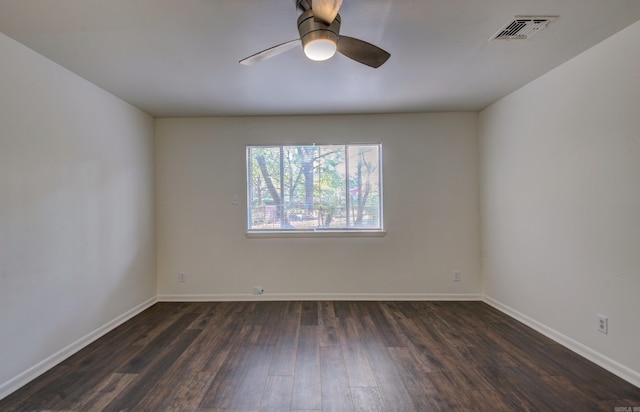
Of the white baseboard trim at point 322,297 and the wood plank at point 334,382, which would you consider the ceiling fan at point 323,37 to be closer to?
the wood plank at point 334,382

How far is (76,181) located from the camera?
2.47 metres

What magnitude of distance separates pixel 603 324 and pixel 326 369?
206 centimetres

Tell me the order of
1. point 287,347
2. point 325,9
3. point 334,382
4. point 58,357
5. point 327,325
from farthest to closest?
point 327,325, point 287,347, point 58,357, point 334,382, point 325,9

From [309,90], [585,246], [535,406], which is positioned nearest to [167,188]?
[309,90]

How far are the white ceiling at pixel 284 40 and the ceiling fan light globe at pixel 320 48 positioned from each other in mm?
Result: 298

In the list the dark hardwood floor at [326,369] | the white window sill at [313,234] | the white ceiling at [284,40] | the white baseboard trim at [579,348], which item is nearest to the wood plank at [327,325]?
the dark hardwood floor at [326,369]

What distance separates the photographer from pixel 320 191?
3660 mm

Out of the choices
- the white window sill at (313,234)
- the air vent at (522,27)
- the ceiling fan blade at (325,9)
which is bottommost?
the white window sill at (313,234)

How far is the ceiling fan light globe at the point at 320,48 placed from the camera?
1516 millimetres

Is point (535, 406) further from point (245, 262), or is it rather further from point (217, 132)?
point (217, 132)

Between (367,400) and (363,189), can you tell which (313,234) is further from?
(367,400)

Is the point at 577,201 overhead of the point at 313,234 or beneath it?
overhead

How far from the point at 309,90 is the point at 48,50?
Answer: 2.01 meters

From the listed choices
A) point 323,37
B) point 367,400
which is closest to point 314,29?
point 323,37
